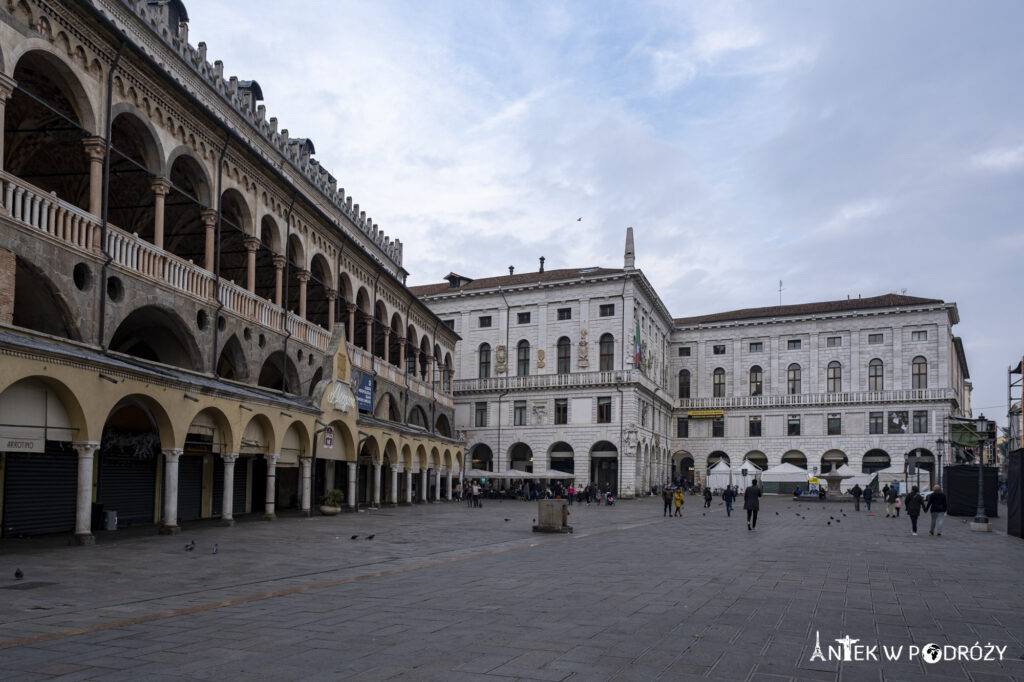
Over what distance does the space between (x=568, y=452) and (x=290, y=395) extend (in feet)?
130

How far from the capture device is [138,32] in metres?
27.2

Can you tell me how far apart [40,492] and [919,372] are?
6983 centimetres

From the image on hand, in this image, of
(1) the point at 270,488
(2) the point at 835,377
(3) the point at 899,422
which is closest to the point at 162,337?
(1) the point at 270,488

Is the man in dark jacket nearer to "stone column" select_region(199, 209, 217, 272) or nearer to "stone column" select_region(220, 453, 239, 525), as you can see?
"stone column" select_region(220, 453, 239, 525)

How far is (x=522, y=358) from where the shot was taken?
7100 cm

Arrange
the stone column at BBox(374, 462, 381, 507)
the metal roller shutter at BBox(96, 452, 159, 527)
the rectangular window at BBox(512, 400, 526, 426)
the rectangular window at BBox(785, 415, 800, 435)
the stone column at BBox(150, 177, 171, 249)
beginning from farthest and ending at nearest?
the rectangular window at BBox(785, 415, 800, 435) → the rectangular window at BBox(512, 400, 526, 426) → the stone column at BBox(374, 462, 381, 507) → the stone column at BBox(150, 177, 171, 249) → the metal roller shutter at BBox(96, 452, 159, 527)

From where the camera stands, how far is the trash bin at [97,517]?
20.9m

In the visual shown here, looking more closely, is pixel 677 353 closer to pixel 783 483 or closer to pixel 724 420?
pixel 724 420

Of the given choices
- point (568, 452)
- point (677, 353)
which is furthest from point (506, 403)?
point (677, 353)

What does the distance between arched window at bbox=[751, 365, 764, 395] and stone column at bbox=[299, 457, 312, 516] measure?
58.1m

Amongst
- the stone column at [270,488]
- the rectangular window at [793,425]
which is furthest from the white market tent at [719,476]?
the stone column at [270,488]

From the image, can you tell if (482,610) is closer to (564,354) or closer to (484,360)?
(564,354)

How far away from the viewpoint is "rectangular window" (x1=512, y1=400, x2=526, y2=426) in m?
69.2
